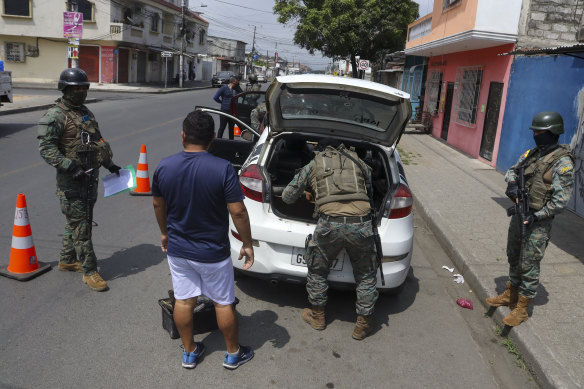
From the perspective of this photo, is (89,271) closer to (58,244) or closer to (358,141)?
(58,244)

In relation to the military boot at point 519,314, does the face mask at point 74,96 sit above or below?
above

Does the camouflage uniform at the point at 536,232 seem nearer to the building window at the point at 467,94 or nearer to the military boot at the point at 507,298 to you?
the military boot at the point at 507,298

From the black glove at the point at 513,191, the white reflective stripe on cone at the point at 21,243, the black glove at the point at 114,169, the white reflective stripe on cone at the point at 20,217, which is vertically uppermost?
the black glove at the point at 513,191

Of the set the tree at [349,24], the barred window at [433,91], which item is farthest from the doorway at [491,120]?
the tree at [349,24]

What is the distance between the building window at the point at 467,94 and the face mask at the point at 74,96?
11217mm

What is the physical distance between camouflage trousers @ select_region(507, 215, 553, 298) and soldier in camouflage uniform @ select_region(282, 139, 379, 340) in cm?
121

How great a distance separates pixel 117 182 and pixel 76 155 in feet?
1.64

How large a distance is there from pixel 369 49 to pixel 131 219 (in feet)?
83.2

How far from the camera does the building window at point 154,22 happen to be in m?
40.4

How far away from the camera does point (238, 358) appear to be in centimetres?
324

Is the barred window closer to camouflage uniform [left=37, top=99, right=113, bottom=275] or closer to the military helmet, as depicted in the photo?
the military helmet

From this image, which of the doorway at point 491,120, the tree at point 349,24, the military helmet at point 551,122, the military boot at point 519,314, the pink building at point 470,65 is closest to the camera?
the military helmet at point 551,122

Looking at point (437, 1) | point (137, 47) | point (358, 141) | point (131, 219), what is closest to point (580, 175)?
point (358, 141)

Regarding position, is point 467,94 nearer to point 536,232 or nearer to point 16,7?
point 536,232
